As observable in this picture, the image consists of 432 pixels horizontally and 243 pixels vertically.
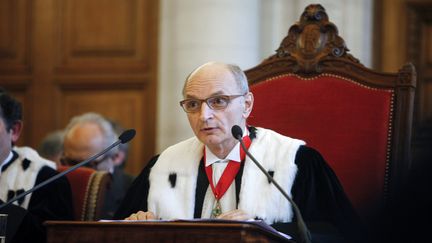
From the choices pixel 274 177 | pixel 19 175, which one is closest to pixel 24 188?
pixel 19 175

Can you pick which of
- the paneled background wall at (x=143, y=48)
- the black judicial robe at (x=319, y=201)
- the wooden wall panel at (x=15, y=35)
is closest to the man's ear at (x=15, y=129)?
the black judicial robe at (x=319, y=201)

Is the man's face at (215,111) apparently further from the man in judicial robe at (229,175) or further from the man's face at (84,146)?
the man's face at (84,146)

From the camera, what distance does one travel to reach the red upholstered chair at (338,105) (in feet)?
11.8

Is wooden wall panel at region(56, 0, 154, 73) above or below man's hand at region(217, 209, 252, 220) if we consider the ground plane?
above

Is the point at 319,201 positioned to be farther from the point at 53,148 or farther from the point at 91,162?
the point at 53,148

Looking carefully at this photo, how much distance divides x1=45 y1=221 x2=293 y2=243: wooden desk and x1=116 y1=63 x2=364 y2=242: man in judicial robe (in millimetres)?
541

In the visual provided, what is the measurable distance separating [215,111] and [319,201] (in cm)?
51

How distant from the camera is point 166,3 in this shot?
6.34 metres

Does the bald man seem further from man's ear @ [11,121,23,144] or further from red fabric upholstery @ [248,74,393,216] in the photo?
red fabric upholstery @ [248,74,393,216]

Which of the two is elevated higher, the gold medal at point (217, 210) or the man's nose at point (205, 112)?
the man's nose at point (205, 112)

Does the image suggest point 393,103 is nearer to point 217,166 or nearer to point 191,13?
point 217,166

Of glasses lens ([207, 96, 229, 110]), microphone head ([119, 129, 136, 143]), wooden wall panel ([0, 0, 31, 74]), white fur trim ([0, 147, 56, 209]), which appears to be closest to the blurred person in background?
wooden wall panel ([0, 0, 31, 74])

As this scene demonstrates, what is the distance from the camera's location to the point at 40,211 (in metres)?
3.73

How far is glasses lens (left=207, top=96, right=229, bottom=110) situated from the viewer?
3430mm
